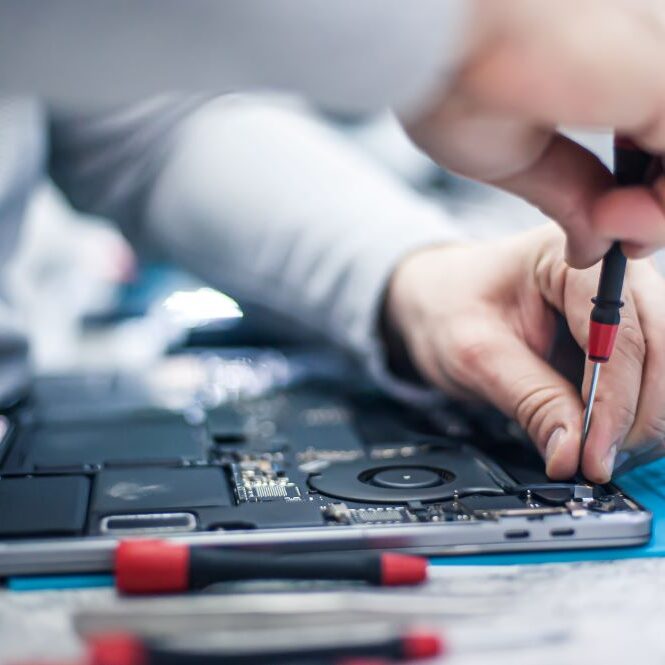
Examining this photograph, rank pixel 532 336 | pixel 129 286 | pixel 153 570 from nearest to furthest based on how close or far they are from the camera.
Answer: pixel 153 570
pixel 532 336
pixel 129 286

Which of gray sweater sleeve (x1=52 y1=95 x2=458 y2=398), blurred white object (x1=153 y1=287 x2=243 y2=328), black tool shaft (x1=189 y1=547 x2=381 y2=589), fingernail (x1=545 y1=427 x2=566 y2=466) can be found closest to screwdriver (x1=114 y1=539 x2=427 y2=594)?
black tool shaft (x1=189 y1=547 x2=381 y2=589)

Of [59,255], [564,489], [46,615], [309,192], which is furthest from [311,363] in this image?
[59,255]

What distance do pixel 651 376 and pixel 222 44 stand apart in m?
0.35

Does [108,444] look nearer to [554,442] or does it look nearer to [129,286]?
[554,442]

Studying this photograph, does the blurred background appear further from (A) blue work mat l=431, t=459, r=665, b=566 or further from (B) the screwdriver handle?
(A) blue work mat l=431, t=459, r=665, b=566

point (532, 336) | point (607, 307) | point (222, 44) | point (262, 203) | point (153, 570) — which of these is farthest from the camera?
point (262, 203)

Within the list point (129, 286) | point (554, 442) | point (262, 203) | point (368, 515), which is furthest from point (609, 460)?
point (129, 286)

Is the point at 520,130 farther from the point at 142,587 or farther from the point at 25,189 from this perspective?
the point at 25,189

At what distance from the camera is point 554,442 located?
0.55m

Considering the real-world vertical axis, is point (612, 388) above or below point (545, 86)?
below

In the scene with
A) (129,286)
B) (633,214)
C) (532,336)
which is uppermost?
(633,214)

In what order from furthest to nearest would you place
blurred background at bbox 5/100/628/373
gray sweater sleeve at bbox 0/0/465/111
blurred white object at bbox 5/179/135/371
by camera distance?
1. blurred white object at bbox 5/179/135/371
2. blurred background at bbox 5/100/628/373
3. gray sweater sleeve at bbox 0/0/465/111

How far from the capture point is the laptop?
457 mm

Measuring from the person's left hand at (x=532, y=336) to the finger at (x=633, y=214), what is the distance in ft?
0.32
